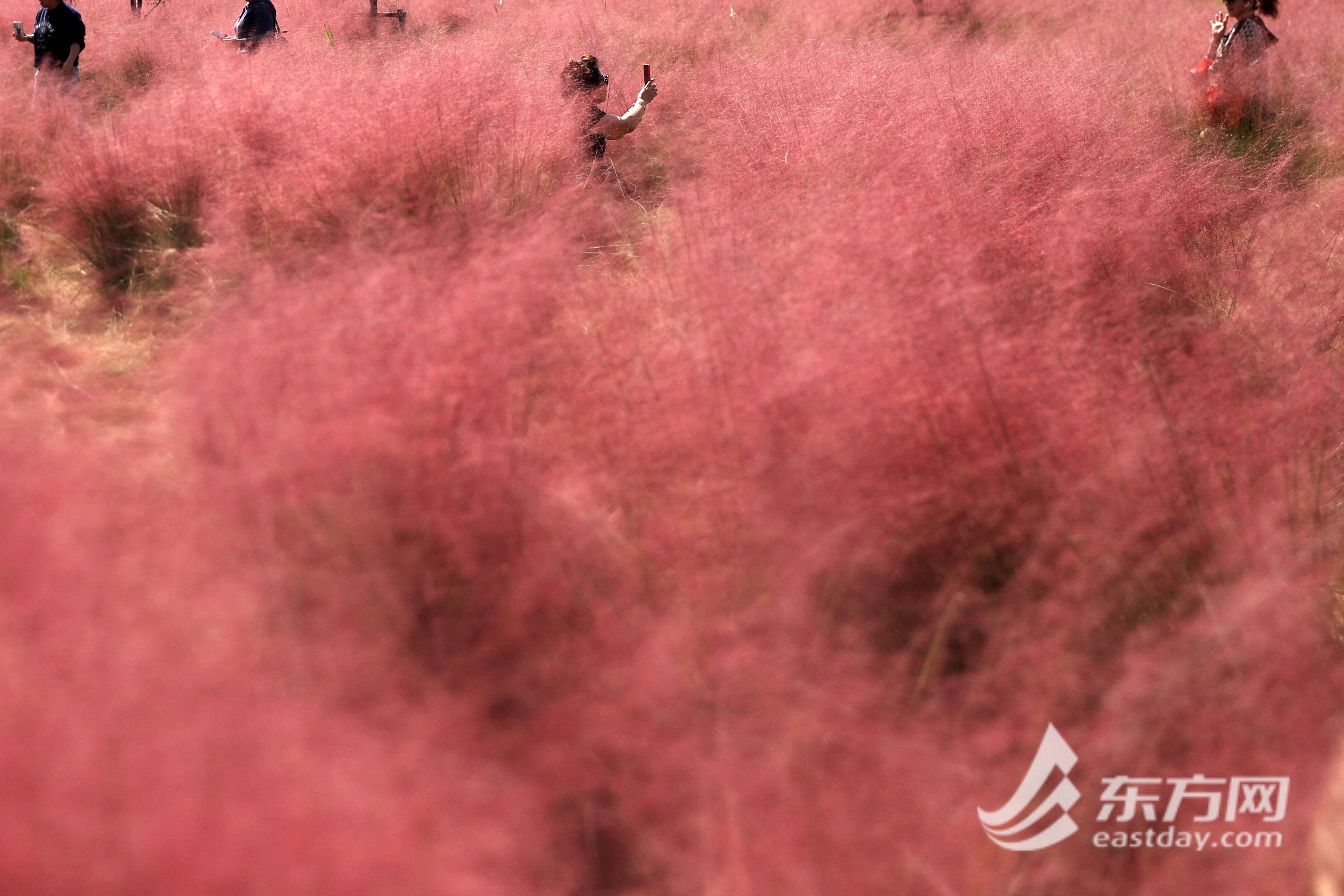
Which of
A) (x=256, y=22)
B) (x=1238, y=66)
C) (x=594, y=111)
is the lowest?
(x=594, y=111)

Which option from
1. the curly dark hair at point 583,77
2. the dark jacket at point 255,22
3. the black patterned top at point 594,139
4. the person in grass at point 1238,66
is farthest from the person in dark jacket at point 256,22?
the person in grass at point 1238,66

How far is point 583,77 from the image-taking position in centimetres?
439

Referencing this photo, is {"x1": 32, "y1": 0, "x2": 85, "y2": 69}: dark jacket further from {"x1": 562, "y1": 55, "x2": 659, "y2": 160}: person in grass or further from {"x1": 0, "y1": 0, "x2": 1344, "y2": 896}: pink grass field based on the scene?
{"x1": 562, "y1": 55, "x2": 659, "y2": 160}: person in grass

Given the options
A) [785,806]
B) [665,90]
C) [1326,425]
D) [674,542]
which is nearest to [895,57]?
[665,90]

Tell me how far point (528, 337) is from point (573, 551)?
62 centimetres

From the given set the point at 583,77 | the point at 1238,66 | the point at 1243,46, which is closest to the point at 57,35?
the point at 583,77

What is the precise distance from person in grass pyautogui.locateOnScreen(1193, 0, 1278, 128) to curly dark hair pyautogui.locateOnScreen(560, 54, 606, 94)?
353 cm

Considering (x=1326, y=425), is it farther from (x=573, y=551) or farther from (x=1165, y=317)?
(x=573, y=551)

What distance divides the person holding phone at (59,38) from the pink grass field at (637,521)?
1550 millimetres

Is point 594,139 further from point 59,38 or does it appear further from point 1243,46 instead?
point 1243,46

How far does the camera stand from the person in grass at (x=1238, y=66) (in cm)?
538

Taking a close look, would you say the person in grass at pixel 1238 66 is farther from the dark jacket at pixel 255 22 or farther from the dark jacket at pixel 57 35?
the dark jacket at pixel 57 35

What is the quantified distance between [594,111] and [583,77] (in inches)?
7.9

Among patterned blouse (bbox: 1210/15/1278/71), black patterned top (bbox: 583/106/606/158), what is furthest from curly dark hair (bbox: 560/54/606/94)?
patterned blouse (bbox: 1210/15/1278/71)
